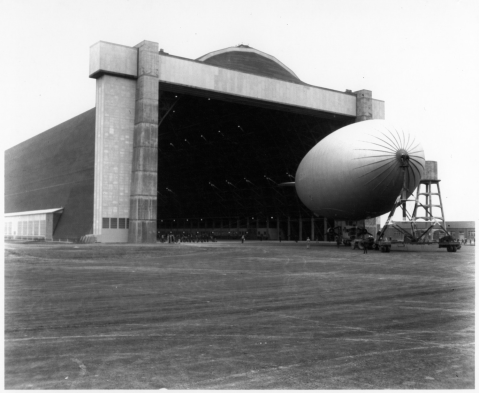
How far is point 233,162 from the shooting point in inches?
2982

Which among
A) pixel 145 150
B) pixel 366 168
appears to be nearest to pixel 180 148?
pixel 145 150

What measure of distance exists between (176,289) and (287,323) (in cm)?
544

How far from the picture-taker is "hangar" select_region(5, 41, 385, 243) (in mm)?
45750

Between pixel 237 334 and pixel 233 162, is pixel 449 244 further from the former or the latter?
pixel 233 162

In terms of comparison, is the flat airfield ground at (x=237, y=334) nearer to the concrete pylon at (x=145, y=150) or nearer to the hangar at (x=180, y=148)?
the concrete pylon at (x=145, y=150)

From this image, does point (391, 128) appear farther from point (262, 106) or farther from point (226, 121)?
point (226, 121)

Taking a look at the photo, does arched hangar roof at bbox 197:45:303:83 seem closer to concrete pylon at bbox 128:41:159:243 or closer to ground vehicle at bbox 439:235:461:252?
concrete pylon at bbox 128:41:159:243

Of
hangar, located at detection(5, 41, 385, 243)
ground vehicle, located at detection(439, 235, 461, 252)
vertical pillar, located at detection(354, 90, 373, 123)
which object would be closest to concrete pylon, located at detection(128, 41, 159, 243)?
hangar, located at detection(5, 41, 385, 243)

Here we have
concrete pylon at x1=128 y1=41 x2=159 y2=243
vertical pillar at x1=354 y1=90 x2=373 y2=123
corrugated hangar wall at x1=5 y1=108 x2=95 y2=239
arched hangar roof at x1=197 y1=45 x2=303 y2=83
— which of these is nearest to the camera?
concrete pylon at x1=128 y1=41 x2=159 y2=243

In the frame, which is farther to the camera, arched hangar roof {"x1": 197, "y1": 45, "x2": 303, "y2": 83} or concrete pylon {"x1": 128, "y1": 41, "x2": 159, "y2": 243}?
arched hangar roof {"x1": 197, "y1": 45, "x2": 303, "y2": 83}

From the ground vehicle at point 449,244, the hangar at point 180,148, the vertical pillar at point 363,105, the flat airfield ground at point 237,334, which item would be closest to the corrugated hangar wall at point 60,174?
the hangar at point 180,148

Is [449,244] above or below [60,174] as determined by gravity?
below

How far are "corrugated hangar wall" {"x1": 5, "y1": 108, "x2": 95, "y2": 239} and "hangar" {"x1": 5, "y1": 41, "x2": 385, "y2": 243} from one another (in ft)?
0.47

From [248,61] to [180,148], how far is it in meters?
23.0
